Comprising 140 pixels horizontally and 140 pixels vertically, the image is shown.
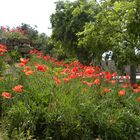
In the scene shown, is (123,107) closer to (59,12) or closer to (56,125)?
(56,125)

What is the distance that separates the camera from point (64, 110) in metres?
4.98

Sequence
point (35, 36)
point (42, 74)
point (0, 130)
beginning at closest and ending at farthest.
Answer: point (0, 130) → point (42, 74) → point (35, 36)

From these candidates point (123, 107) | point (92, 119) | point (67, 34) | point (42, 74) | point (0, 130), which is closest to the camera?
point (0, 130)

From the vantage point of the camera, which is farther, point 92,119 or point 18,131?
point 92,119

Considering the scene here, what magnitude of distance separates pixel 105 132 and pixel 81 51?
17.7 metres

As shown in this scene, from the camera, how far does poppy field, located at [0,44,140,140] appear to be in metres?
4.91

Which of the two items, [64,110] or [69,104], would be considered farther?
[69,104]

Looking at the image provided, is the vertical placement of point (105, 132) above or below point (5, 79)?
below

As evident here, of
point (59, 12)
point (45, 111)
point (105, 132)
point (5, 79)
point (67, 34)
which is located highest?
point (59, 12)

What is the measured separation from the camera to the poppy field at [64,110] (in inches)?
193

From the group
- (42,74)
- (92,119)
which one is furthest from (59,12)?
(92,119)

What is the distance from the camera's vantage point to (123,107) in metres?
5.85

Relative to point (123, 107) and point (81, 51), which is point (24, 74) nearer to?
point (123, 107)

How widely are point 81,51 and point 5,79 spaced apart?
1690cm
